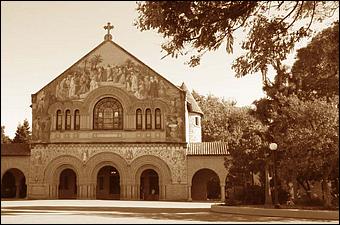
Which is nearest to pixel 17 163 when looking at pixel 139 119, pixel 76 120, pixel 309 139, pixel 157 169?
pixel 76 120

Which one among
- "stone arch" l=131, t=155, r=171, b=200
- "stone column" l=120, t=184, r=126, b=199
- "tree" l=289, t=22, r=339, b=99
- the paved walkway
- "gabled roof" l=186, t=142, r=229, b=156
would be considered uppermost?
"tree" l=289, t=22, r=339, b=99

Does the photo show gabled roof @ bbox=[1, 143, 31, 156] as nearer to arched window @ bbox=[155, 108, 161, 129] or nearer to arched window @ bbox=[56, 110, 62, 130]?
arched window @ bbox=[56, 110, 62, 130]

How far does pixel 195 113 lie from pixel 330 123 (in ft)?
85.6

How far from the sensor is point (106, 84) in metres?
39.2

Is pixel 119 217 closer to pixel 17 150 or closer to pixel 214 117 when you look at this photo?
pixel 17 150

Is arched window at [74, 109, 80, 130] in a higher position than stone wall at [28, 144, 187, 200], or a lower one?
higher

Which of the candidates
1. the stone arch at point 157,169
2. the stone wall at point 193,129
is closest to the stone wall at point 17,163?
the stone arch at point 157,169

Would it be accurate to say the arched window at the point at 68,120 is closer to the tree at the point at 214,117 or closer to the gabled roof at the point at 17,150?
the gabled roof at the point at 17,150

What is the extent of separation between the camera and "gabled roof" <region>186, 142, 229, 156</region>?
127 feet

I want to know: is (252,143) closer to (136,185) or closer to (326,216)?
(326,216)

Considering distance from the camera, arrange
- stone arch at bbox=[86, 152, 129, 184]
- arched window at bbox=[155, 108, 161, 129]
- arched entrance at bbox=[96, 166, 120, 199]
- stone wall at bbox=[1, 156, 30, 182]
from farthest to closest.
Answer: arched entrance at bbox=[96, 166, 120, 199], stone wall at bbox=[1, 156, 30, 182], arched window at bbox=[155, 108, 161, 129], stone arch at bbox=[86, 152, 129, 184]

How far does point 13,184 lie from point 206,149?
20.0 meters

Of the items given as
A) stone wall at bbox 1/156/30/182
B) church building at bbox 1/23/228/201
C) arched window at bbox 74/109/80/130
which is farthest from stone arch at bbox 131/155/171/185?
stone wall at bbox 1/156/30/182

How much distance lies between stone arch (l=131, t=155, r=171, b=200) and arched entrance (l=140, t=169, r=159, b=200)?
7.56 ft
